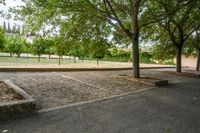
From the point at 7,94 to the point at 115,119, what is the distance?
281 cm

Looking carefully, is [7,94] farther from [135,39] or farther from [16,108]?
[135,39]

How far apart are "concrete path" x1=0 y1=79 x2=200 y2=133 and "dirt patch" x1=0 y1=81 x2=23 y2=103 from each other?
82cm

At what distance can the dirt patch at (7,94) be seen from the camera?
16.9 feet

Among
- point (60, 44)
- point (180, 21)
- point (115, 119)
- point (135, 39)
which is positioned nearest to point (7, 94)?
point (115, 119)

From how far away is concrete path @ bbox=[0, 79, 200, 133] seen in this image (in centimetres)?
424

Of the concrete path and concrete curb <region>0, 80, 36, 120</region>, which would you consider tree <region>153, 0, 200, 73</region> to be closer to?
the concrete path

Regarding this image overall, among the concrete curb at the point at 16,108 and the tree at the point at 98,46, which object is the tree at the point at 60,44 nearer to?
the tree at the point at 98,46

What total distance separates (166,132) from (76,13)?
8.12 meters

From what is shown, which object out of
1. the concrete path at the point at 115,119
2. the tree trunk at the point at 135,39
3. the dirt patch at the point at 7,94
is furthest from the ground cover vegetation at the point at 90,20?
the concrete path at the point at 115,119

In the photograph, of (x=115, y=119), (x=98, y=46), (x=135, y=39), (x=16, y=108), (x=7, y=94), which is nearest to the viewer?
(x=16, y=108)

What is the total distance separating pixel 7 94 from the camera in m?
5.64

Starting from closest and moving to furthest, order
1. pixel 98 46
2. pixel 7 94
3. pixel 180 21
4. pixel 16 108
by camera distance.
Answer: pixel 16 108 → pixel 7 94 → pixel 98 46 → pixel 180 21

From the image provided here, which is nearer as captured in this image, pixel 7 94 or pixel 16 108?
pixel 16 108

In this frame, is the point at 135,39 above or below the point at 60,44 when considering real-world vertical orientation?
above
